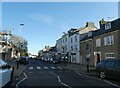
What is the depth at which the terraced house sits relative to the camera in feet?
112

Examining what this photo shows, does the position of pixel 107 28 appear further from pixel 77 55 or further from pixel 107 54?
pixel 77 55

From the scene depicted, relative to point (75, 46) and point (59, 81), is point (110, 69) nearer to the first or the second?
point (59, 81)

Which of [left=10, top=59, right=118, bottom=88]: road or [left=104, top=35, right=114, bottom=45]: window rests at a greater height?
[left=104, top=35, right=114, bottom=45]: window

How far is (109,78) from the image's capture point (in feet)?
66.8

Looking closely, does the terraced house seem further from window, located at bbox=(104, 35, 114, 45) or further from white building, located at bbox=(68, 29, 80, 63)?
white building, located at bbox=(68, 29, 80, 63)

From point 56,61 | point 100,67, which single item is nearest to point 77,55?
point 56,61

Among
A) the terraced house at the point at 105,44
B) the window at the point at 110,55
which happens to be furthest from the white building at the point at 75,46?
the window at the point at 110,55

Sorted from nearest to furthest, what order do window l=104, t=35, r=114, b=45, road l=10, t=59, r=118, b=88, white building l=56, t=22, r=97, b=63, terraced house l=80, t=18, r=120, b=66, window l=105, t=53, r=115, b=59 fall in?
1. road l=10, t=59, r=118, b=88
2. terraced house l=80, t=18, r=120, b=66
3. window l=105, t=53, r=115, b=59
4. window l=104, t=35, r=114, b=45
5. white building l=56, t=22, r=97, b=63

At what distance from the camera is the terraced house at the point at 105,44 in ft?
112

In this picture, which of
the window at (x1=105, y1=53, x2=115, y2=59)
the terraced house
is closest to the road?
the terraced house

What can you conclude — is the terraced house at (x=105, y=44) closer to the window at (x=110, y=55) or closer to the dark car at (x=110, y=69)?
the window at (x=110, y=55)

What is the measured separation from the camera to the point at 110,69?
62.2 feet

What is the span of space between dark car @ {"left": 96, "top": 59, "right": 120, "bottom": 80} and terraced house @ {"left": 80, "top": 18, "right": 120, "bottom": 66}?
13270 mm

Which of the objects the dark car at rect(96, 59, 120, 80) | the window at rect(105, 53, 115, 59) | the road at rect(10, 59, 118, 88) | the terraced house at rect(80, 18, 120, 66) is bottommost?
the road at rect(10, 59, 118, 88)
